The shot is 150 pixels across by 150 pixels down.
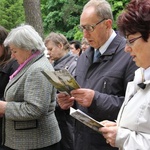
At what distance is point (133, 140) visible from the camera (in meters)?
1.78

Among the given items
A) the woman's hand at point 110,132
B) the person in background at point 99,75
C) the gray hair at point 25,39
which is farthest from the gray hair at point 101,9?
the woman's hand at point 110,132

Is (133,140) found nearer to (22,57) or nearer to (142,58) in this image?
(142,58)

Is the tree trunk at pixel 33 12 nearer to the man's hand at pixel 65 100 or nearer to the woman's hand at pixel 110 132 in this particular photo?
the man's hand at pixel 65 100

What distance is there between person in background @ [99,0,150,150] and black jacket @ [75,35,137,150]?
0.54m

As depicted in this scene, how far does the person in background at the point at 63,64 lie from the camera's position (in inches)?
159

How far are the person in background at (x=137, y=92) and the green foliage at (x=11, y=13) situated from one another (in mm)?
21129

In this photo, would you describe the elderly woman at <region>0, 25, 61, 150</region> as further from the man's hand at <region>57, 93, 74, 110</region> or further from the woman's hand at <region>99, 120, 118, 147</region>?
the woman's hand at <region>99, 120, 118, 147</region>

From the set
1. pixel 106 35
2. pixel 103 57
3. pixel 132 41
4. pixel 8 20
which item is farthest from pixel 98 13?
pixel 8 20

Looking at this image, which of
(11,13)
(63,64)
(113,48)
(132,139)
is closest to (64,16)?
(11,13)

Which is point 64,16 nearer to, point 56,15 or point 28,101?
point 56,15

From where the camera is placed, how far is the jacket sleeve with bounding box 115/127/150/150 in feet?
5.74

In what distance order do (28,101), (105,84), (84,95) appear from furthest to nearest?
(28,101), (105,84), (84,95)

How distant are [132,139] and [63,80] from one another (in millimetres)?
664

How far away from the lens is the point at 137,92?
6.22ft
